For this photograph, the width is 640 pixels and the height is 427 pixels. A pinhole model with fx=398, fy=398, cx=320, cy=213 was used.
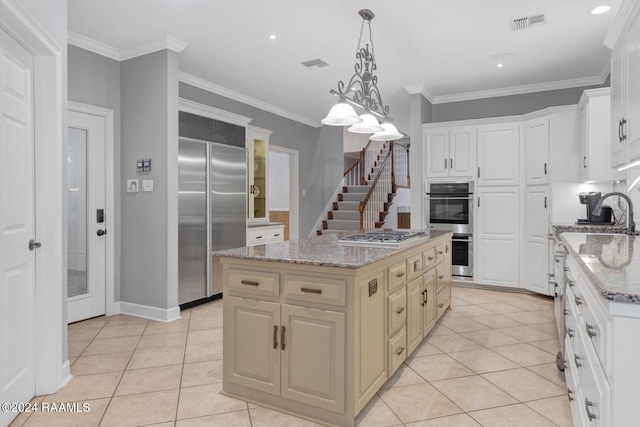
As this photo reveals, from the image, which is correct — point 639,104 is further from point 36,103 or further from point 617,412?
point 36,103

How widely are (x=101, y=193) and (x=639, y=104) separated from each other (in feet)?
14.0

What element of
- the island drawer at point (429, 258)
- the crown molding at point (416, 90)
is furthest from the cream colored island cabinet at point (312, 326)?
the crown molding at point (416, 90)

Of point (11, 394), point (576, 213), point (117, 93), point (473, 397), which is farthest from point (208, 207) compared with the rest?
point (576, 213)

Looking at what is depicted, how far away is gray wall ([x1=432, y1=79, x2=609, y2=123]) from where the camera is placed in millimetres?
5188

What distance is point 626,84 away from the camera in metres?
2.16

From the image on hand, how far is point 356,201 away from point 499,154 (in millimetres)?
3621

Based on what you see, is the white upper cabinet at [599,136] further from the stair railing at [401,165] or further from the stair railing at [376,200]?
the stair railing at [401,165]

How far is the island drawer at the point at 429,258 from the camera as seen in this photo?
10.2 feet

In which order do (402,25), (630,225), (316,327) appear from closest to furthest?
(316,327) → (630,225) → (402,25)

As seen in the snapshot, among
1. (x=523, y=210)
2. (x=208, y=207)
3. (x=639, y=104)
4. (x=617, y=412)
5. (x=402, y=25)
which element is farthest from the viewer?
(x=523, y=210)

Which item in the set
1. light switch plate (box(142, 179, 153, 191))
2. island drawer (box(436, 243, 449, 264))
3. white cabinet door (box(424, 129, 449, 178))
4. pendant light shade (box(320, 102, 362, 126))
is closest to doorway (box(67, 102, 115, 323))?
light switch plate (box(142, 179, 153, 191))

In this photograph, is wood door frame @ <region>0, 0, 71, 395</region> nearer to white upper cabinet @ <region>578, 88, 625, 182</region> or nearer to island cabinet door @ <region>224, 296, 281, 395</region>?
island cabinet door @ <region>224, 296, 281, 395</region>

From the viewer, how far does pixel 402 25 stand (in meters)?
3.53

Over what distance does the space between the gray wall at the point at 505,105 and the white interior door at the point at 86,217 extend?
4514mm
